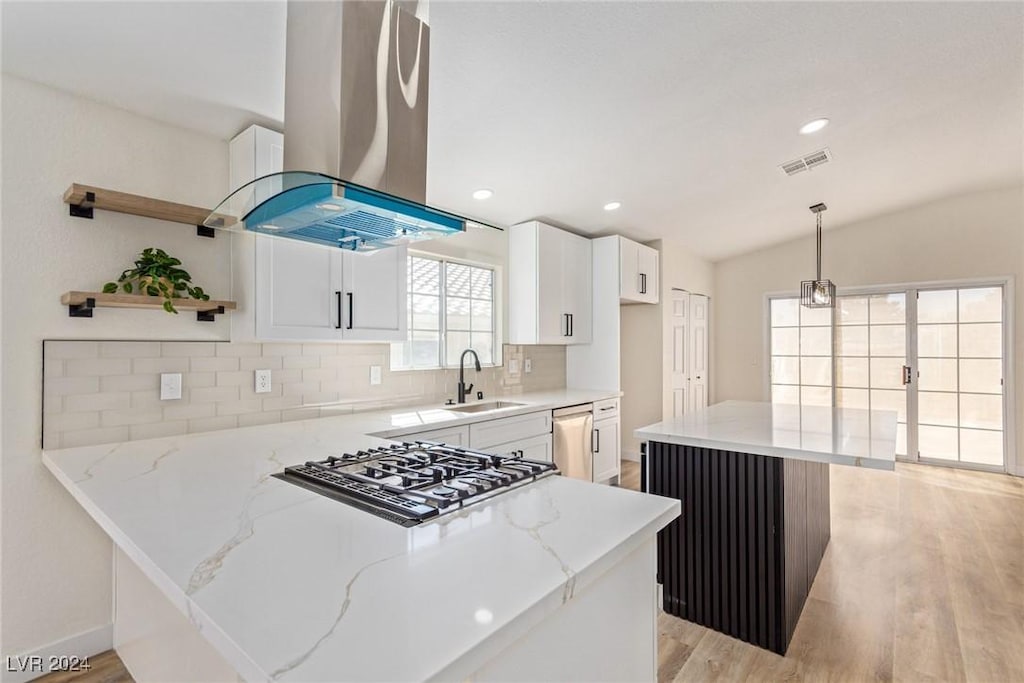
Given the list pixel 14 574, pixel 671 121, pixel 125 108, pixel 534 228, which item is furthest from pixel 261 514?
pixel 534 228

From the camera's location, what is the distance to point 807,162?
3.85 m

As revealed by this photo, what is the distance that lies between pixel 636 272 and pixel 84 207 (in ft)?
13.3

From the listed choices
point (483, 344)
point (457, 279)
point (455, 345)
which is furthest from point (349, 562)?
point (483, 344)

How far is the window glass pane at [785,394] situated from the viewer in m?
6.14

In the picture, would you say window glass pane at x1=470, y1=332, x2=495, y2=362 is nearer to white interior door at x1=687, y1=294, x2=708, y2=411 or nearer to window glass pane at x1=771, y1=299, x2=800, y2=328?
white interior door at x1=687, y1=294, x2=708, y2=411

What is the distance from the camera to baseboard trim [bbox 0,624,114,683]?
1926mm

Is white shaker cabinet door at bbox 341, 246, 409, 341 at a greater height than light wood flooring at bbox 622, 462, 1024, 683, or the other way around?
white shaker cabinet door at bbox 341, 246, 409, 341

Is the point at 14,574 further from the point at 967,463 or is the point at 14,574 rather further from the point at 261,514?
the point at 967,463

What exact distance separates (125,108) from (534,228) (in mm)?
2707

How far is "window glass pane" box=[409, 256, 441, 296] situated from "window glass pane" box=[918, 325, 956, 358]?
5.19 metres

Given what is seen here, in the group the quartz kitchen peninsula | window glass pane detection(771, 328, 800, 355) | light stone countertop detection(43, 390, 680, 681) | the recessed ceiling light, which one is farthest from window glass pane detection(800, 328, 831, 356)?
light stone countertop detection(43, 390, 680, 681)

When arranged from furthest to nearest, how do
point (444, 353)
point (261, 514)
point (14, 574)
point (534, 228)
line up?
point (534, 228)
point (444, 353)
point (14, 574)
point (261, 514)

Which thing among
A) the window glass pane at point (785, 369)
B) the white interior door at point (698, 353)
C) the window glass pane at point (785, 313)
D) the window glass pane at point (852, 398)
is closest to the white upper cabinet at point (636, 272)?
the white interior door at point (698, 353)

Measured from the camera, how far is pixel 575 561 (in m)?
0.92
